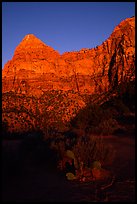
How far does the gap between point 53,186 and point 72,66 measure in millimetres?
83476

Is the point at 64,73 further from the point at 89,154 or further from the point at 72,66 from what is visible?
the point at 89,154

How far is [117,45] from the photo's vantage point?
273 ft

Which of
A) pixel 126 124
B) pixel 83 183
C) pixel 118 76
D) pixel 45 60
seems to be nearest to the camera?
pixel 83 183

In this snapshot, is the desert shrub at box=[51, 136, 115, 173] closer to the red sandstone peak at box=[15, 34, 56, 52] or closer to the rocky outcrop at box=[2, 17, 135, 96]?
the rocky outcrop at box=[2, 17, 135, 96]

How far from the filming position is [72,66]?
291 ft

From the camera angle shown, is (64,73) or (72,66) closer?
(64,73)

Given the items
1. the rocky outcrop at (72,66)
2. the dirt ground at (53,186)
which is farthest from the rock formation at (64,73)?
the dirt ground at (53,186)

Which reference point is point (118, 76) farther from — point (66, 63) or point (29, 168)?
point (29, 168)

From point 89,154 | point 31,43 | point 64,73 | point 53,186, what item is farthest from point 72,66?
point 53,186

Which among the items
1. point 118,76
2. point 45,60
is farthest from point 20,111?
point 45,60

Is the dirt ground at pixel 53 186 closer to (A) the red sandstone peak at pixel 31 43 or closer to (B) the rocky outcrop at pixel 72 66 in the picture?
(B) the rocky outcrop at pixel 72 66

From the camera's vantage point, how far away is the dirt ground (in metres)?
5.26

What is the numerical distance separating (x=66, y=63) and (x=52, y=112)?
37.0 metres

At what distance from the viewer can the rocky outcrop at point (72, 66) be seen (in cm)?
7550
